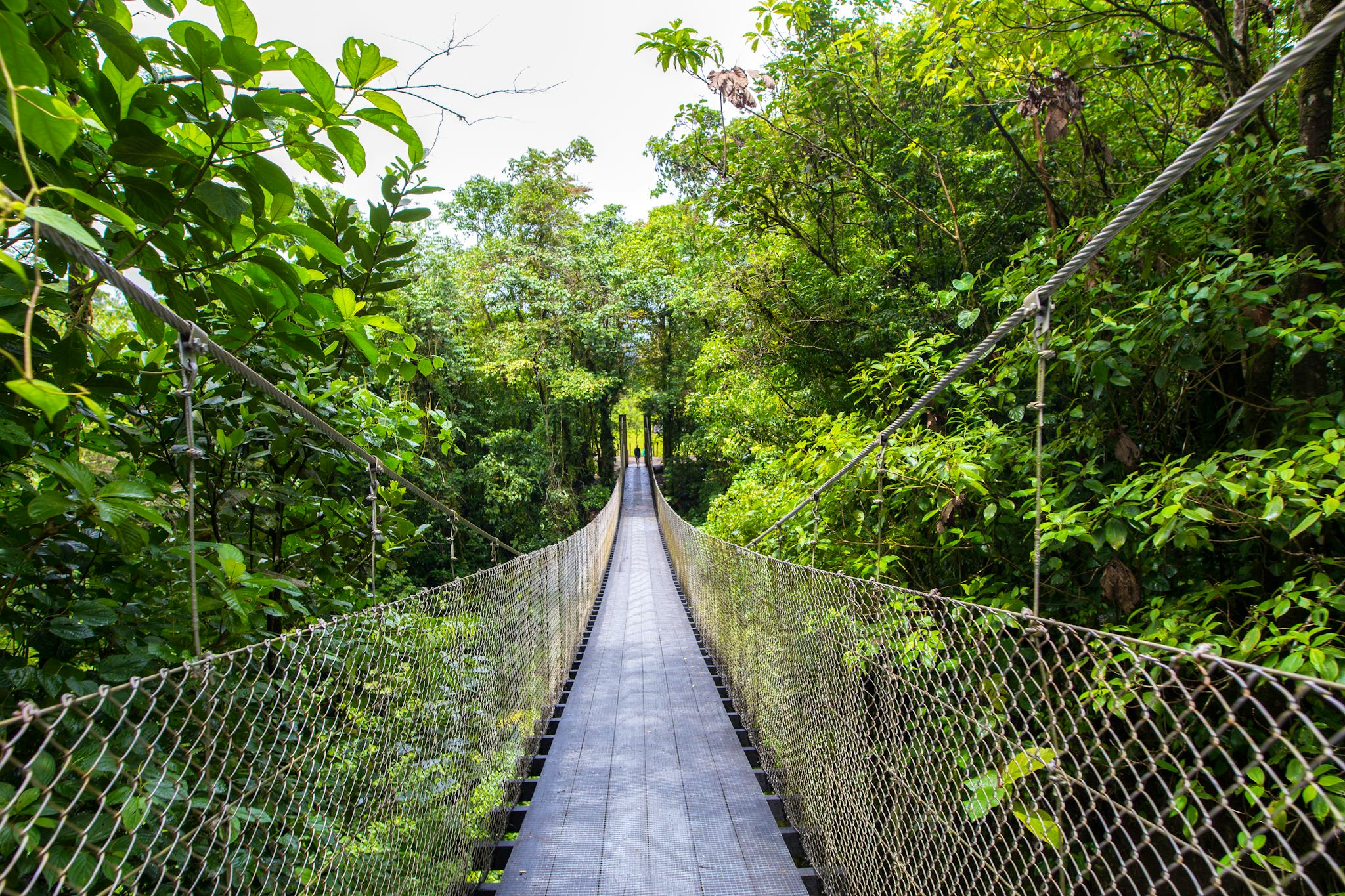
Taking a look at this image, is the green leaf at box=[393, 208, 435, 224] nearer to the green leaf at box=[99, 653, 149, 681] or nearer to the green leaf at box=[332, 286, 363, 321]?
the green leaf at box=[332, 286, 363, 321]

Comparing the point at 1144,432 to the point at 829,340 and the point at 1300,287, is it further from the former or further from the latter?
the point at 829,340

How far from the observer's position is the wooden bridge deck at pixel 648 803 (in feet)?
6.15

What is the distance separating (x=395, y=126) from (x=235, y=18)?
24 centimetres

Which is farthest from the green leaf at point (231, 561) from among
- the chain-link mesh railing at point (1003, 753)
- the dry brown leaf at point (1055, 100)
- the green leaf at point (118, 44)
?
the dry brown leaf at point (1055, 100)

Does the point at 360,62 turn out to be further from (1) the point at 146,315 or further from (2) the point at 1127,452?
(2) the point at 1127,452

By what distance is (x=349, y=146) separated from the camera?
1.01 m

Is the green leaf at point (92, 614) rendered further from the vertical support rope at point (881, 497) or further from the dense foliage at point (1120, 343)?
the dense foliage at point (1120, 343)

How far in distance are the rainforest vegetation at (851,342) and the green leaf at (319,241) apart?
1cm

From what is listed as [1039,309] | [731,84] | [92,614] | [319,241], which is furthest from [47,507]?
[731,84]

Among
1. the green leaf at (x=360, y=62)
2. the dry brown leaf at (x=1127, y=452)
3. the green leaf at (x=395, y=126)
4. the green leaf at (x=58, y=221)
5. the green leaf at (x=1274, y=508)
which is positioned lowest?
the green leaf at (x=1274, y=508)

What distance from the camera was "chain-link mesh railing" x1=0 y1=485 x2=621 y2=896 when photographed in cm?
71

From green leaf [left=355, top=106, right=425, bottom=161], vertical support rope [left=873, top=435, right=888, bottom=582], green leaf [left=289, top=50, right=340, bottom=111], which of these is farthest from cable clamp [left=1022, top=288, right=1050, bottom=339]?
green leaf [left=289, top=50, right=340, bottom=111]

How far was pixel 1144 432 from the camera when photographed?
2076 mm

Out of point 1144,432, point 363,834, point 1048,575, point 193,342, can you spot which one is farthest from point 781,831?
point 193,342
